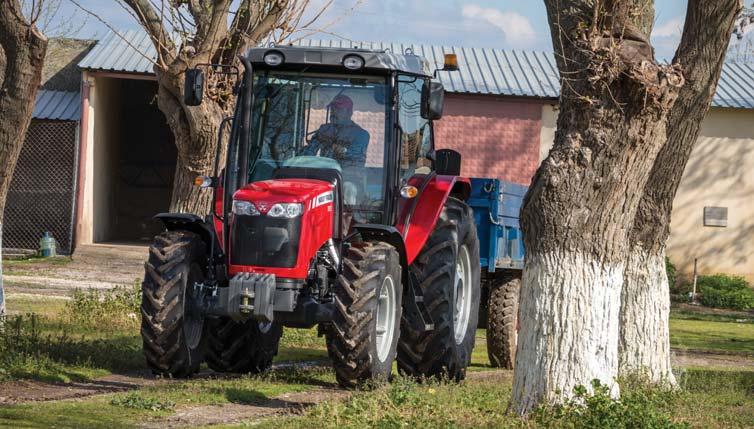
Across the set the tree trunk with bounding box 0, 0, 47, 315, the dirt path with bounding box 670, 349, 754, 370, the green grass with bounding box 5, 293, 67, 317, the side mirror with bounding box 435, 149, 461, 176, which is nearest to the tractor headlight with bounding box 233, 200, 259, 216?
the side mirror with bounding box 435, 149, 461, 176

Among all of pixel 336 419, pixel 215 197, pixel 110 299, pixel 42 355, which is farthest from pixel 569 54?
pixel 110 299

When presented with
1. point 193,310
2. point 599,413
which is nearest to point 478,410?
point 599,413

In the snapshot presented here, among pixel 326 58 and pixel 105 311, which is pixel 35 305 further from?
pixel 326 58

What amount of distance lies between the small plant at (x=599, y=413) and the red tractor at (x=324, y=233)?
1.94 m

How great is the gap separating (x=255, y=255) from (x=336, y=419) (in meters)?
2.09

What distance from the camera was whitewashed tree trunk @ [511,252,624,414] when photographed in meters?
7.89

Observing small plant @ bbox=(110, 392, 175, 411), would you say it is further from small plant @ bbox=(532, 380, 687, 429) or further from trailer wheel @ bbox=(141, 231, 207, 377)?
small plant @ bbox=(532, 380, 687, 429)

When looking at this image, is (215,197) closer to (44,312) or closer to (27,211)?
(44,312)

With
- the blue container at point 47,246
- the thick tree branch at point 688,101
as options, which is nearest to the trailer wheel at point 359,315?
the thick tree branch at point 688,101

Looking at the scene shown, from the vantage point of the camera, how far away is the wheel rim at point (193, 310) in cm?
956

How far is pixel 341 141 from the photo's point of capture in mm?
10164

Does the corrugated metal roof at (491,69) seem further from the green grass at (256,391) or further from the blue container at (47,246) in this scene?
the green grass at (256,391)

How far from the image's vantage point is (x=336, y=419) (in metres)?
7.72

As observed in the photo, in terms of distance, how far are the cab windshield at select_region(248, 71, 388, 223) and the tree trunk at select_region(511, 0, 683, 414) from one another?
2.40 meters
